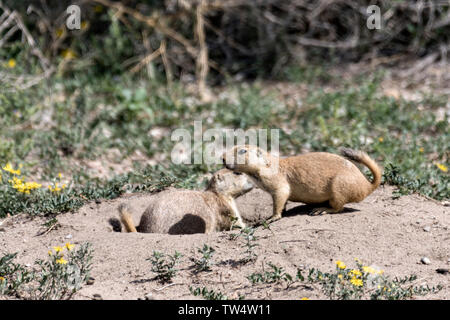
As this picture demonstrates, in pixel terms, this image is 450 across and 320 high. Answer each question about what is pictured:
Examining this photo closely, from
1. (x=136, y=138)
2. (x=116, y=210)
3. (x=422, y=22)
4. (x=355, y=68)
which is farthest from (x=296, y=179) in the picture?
(x=422, y=22)

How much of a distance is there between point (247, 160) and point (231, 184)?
0.47 meters

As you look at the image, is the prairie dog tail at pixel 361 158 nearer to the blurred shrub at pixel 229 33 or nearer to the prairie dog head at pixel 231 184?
the prairie dog head at pixel 231 184

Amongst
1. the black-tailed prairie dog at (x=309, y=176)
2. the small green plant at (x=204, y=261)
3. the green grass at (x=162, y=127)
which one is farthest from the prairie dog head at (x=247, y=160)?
the small green plant at (x=204, y=261)

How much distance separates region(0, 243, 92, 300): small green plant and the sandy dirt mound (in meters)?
0.11

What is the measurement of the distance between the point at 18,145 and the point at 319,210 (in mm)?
4020

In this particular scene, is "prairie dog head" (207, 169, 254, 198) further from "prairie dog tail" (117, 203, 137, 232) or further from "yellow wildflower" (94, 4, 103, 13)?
"yellow wildflower" (94, 4, 103, 13)

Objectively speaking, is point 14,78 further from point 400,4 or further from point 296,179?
point 400,4

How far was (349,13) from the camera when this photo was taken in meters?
10.7

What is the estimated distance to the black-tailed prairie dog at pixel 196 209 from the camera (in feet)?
17.7

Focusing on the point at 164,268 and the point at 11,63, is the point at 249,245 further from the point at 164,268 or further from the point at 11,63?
the point at 11,63

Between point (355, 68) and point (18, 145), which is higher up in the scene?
point (355, 68)

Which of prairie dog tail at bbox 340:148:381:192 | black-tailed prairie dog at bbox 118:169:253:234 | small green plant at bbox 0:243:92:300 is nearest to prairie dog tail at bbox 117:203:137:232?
black-tailed prairie dog at bbox 118:169:253:234

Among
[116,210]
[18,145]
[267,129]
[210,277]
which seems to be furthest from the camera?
[267,129]

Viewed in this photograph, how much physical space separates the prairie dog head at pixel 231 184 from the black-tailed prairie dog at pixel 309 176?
1.00 ft
